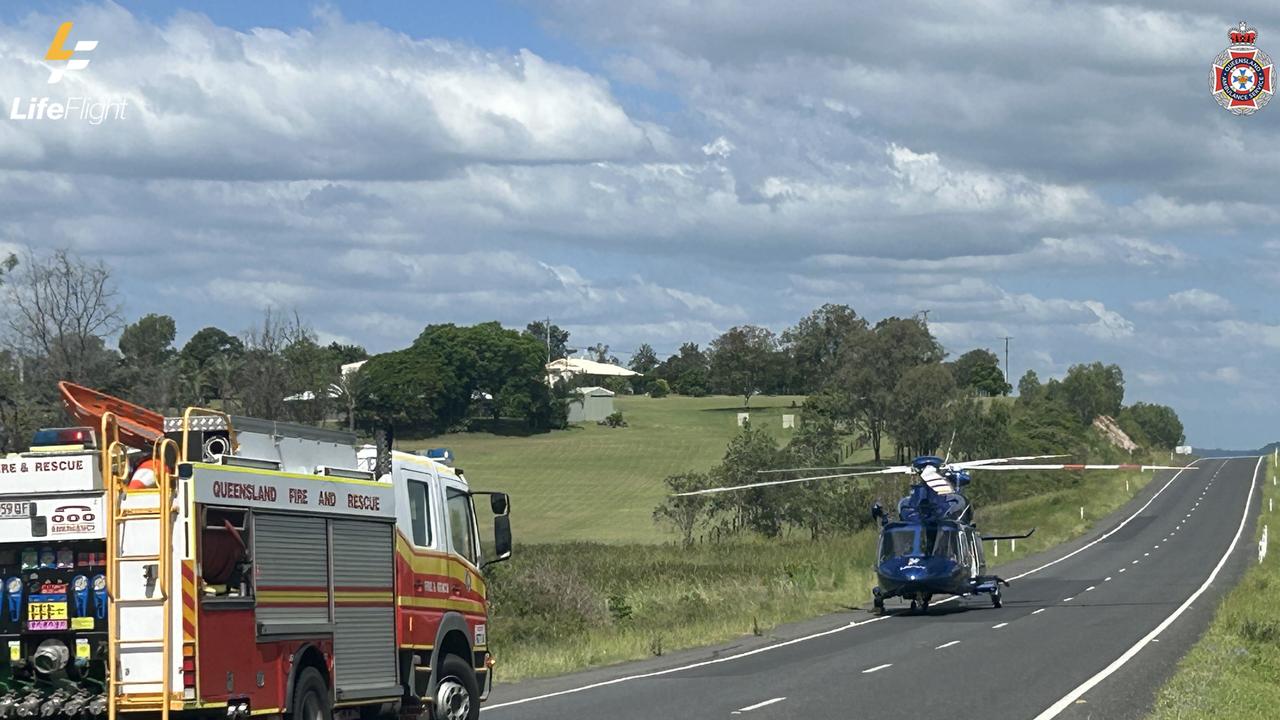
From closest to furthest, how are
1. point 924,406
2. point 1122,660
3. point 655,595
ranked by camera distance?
point 1122,660 < point 655,595 < point 924,406

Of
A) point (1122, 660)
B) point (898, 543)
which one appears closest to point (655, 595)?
point (898, 543)

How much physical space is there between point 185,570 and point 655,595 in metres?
29.2

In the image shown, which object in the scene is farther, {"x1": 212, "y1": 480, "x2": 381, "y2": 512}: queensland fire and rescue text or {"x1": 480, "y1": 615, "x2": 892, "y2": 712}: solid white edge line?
{"x1": 480, "y1": 615, "x2": 892, "y2": 712}: solid white edge line

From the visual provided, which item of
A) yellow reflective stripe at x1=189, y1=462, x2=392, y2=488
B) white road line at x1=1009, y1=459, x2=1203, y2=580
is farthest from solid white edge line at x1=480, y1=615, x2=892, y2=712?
white road line at x1=1009, y1=459, x2=1203, y2=580

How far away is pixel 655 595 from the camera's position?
40250 millimetres

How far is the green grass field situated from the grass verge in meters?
8.74

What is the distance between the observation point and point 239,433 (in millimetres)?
12508

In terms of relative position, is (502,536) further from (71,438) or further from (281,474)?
(71,438)

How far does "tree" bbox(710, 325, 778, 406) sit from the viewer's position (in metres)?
185

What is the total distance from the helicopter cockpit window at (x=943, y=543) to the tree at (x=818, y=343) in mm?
133403

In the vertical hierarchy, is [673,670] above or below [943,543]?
below

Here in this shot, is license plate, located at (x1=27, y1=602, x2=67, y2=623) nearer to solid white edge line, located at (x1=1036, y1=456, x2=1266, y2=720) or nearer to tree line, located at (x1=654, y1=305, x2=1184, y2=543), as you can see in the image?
solid white edge line, located at (x1=1036, y1=456, x2=1266, y2=720)

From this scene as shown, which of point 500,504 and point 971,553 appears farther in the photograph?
point 971,553

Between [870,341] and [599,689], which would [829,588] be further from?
[870,341]
